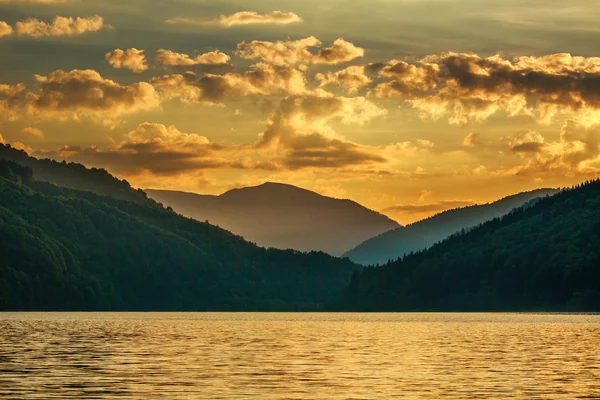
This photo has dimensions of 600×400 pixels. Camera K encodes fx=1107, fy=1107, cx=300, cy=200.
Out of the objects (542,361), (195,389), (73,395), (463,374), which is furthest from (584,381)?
(73,395)

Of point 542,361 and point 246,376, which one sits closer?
point 246,376

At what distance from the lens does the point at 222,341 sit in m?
143

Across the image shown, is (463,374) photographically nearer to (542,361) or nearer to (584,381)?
(584,381)

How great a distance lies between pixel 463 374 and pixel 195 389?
2449 cm

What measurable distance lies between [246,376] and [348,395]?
585 inches

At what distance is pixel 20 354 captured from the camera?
353 feet

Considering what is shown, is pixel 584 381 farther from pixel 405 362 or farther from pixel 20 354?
pixel 20 354

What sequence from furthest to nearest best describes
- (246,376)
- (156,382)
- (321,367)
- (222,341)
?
1. (222,341)
2. (321,367)
3. (246,376)
4. (156,382)

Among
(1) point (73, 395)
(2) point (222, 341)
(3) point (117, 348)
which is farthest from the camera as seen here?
(2) point (222, 341)

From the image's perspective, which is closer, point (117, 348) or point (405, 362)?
point (405, 362)

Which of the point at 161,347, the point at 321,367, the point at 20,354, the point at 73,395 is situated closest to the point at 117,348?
the point at 161,347

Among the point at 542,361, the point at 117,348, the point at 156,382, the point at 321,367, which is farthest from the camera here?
the point at 117,348

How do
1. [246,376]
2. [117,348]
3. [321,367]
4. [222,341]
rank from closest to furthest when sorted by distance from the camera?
[246,376], [321,367], [117,348], [222,341]

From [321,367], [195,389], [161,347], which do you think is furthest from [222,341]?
[195,389]
